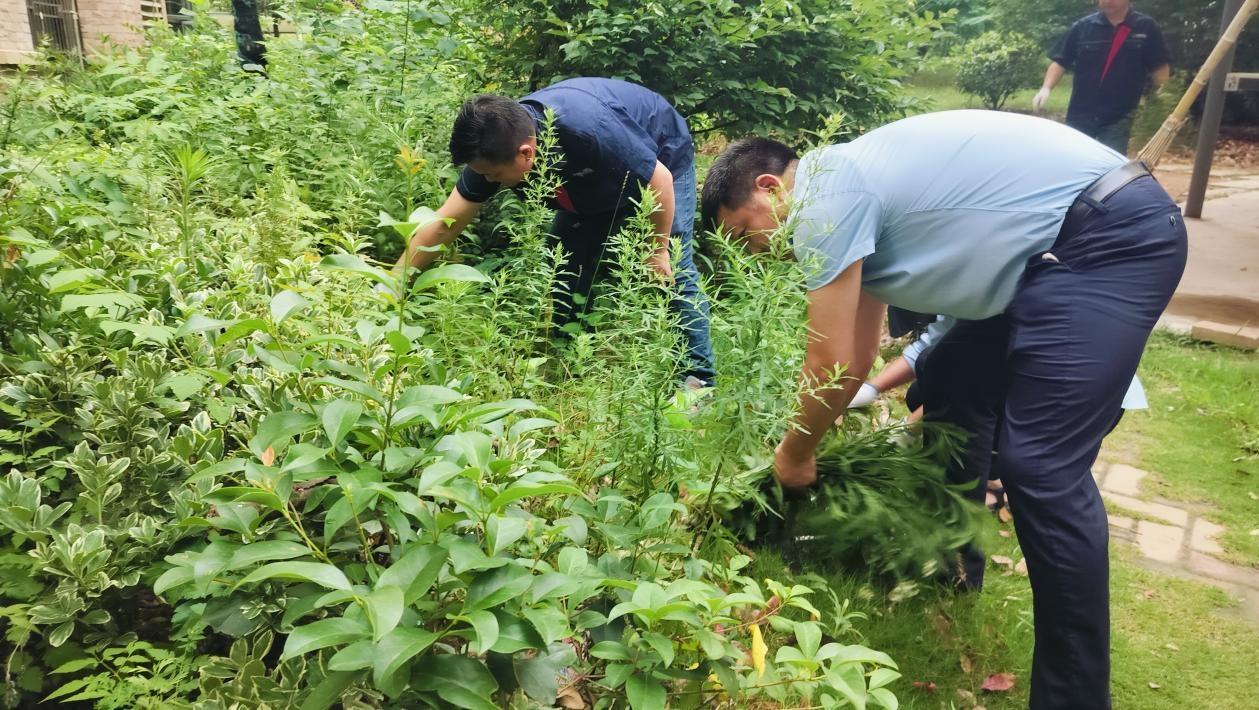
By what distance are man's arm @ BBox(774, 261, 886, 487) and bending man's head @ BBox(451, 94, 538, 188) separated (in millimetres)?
1303

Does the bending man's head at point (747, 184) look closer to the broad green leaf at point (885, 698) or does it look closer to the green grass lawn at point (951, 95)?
the broad green leaf at point (885, 698)

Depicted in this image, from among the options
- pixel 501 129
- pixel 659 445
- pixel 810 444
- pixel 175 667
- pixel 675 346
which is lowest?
pixel 810 444

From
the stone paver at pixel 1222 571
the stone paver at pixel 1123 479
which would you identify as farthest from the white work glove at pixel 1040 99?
the stone paver at pixel 1222 571

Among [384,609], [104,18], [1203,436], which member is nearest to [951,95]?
[1203,436]

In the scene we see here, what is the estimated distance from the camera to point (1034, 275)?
2.27 meters

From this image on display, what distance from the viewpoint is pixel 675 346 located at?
74.8 inches

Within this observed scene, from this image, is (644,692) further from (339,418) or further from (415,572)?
(339,418)

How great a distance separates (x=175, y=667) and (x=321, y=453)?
1.50 feet

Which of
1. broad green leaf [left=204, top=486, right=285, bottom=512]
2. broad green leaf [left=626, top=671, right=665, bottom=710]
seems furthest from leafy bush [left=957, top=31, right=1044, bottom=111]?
broad green leaf [left=204, top=486, right=285, bottom=512]

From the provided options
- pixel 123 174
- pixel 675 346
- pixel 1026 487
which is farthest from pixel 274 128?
pixel 1026 487

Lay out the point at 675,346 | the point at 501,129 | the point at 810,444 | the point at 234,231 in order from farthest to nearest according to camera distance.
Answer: the point at 501,129
the point at 234,231
the point at 810,444
the point at 675,346

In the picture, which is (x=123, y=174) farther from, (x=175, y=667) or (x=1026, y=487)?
(x=1026, y=487)

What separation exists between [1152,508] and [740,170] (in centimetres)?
287

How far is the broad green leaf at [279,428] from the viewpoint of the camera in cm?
129
